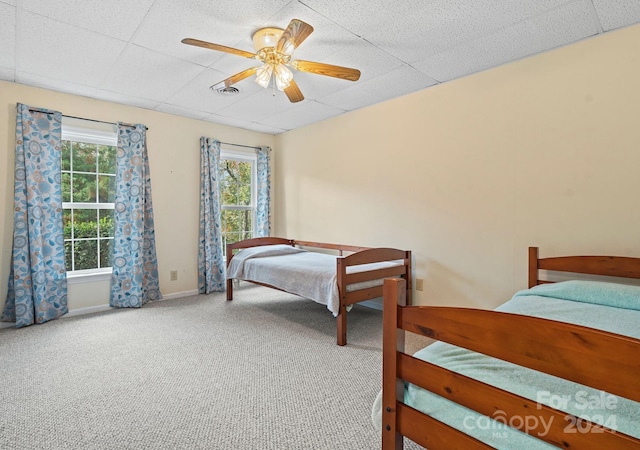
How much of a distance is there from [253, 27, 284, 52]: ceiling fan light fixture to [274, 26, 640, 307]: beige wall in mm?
1602

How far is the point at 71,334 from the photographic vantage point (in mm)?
2750

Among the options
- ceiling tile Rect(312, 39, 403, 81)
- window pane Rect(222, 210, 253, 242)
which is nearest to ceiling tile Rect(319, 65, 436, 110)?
ceiling tile Rect(312, 39, 403, 81)

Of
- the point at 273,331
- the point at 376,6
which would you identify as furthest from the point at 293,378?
the point at 376,6

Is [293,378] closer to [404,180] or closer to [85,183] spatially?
[404,180]

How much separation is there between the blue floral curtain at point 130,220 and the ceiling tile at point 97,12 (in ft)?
5.26

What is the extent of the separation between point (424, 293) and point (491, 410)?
91.1 inches

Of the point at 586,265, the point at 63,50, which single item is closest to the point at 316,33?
the point at 63,50

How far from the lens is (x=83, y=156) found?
3.45 metres

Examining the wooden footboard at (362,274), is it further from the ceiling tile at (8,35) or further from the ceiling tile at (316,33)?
the ceiling tile at (8,35)

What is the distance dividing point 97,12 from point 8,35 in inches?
31.3

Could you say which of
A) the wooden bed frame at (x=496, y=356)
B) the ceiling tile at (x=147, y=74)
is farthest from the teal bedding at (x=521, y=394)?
the ceiling tile at (x=147, y=74)

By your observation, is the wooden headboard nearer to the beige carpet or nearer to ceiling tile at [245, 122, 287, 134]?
the beige carpet

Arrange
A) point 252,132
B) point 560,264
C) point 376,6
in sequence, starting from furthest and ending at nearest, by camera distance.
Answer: point 252,132 < point 560,264 < point 376,6

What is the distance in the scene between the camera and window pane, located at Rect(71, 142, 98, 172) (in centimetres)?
340
